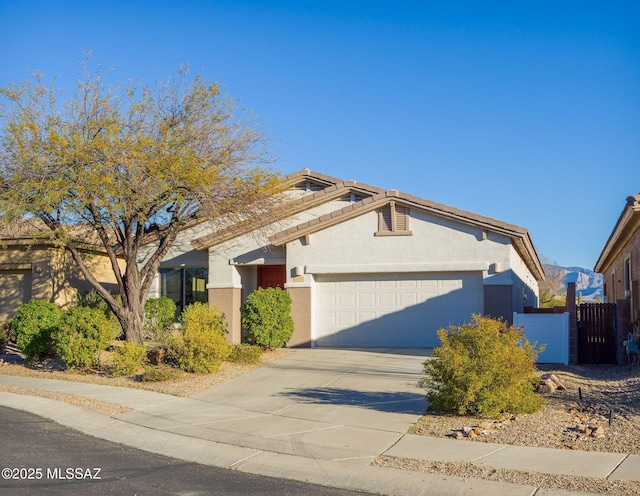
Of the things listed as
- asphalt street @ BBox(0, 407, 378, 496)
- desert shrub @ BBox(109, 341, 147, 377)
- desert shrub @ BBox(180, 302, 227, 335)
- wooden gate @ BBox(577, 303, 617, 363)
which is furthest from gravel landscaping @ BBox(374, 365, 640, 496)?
desert shrub @ BBox(109, 341, 147, 377)

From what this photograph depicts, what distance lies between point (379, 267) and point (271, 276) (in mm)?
4314

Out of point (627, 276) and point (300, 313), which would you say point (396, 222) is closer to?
point (300, 313)

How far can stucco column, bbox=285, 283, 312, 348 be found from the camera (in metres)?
20.8

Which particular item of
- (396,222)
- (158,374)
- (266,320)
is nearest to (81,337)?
(158,374)

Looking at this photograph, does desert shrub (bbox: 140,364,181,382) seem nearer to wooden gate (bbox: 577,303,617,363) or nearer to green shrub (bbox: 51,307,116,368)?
green shrub (bbox: 51,307,116,368)

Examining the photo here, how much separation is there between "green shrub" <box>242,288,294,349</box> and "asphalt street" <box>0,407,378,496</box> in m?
8.56

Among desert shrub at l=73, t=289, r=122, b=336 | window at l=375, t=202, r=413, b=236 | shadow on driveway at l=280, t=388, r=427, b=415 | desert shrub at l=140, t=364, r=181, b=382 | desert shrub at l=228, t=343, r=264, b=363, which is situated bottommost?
shadow on driveway at l=280, t=388, r=427, b=415

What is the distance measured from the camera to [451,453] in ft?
30.7

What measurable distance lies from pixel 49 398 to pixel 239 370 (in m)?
4.27

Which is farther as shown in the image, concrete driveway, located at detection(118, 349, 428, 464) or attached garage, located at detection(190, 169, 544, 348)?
attached garage, located at detection(190, 169, 544, 348)

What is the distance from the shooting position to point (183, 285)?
24.5 metres

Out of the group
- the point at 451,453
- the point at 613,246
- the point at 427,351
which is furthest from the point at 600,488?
the point at 613,246

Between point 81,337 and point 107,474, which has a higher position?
point 81,337

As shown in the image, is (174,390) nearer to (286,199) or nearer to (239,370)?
(239,370)
